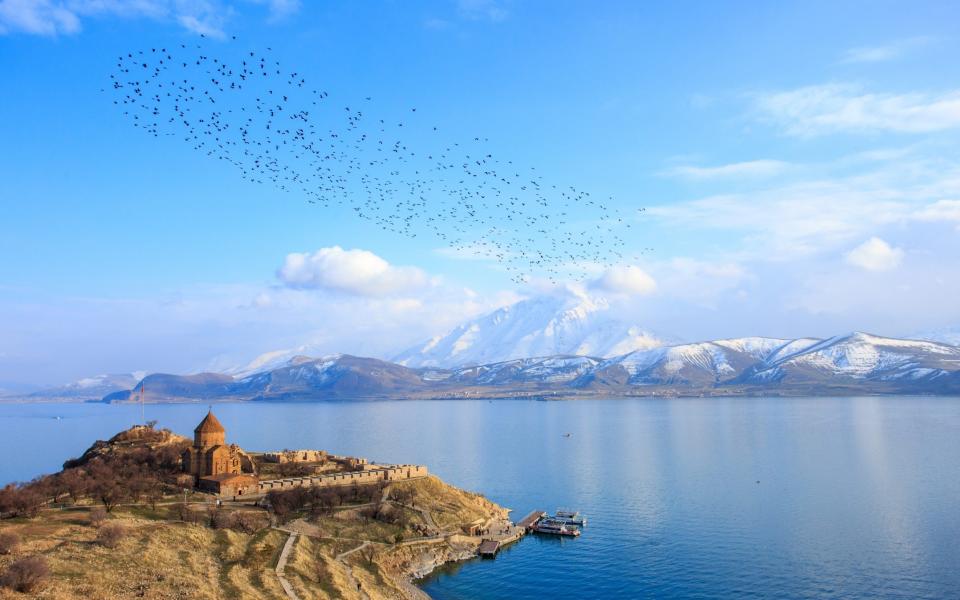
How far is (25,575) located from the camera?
1805 inches

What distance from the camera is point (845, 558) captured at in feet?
256

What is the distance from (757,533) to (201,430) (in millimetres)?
75571

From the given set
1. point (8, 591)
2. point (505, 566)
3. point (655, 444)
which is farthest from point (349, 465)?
point (655, 444)

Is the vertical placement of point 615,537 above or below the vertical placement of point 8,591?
below

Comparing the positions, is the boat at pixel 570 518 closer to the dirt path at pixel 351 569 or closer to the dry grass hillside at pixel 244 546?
the dry grass hillside at pixel 244 546

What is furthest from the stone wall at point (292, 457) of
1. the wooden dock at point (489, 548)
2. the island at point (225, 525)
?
the wooden dock at point (489, 548)

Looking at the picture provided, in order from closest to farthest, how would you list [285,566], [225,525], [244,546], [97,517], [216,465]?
[285,566] < [244,546] < [97,517] < [225,525] < [216,465]

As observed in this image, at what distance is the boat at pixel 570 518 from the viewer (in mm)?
99375

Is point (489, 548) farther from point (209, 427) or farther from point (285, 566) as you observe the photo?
point (209, 427)

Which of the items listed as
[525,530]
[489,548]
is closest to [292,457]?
[525,530]

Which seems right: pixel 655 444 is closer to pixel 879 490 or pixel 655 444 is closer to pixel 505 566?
pixel 879 490

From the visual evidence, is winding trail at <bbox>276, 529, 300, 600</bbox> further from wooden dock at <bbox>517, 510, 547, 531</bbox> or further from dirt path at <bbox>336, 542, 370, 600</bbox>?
wooden dock at <bbox>517, 510, 547, 531</bbox>

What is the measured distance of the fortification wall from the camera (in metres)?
92.9

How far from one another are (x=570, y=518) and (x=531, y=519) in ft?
18.6
